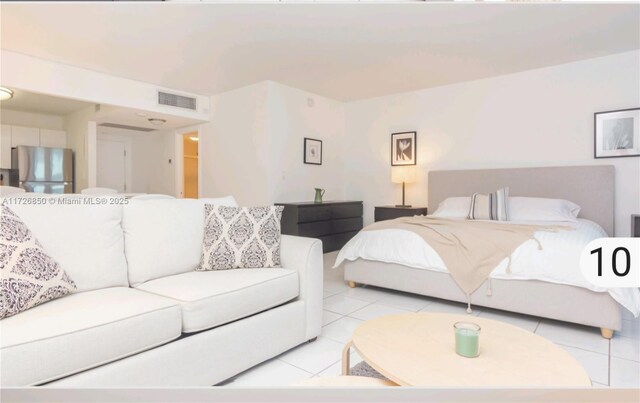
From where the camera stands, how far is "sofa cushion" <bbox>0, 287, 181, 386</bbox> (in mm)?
791

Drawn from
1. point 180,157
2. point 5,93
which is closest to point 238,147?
point 180,157

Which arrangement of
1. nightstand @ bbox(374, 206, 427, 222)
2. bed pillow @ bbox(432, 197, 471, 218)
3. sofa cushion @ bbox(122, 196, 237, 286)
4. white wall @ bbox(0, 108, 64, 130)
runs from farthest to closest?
nightstand @ bbox(374, 206, 427, 222) < bed pillow @ bbox(432, 197, 471, 218) < white wall @ bbox(0, 108, 64, 130) < sofa cushion @ bbox(122, 196, 237, 286)

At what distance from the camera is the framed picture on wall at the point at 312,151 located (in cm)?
388

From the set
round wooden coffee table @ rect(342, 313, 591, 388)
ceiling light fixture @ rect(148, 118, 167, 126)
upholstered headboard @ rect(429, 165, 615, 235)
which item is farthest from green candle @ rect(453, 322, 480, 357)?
upholstered headboard @ rect(429, 165, 615, 235)

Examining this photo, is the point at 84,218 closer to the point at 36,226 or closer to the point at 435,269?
the point at 36,226

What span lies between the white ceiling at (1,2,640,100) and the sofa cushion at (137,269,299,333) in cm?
83

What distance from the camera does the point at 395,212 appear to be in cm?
375

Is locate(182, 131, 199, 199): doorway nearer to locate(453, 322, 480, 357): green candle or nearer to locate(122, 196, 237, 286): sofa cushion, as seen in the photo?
locate(122, 196, 237, 286): sofa cushion

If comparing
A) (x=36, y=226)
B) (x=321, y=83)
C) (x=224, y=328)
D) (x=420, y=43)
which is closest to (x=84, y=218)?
(x=36, y=226)

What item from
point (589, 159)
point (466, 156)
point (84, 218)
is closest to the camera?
point (84, 218)

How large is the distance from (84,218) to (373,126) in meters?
3.47

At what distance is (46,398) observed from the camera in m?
0.51

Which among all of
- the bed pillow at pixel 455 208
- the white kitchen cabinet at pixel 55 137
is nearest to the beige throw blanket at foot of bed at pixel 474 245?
the bed pillow at pixel 455 208

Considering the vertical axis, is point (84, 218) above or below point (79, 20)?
below
